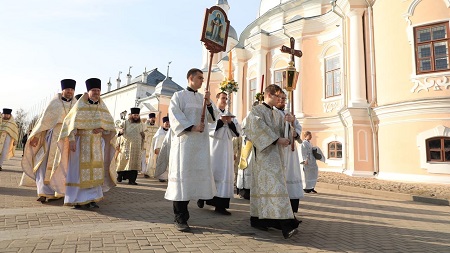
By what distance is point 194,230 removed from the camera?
3961mm

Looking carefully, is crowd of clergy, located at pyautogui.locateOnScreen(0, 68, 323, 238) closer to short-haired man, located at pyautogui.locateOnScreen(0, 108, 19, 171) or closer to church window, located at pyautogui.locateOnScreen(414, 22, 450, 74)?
short-haired man, located at pyautogui.locateOnScreen(0, 108, 19, 171)

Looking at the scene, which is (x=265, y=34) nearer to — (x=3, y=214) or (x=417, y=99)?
(x=417, y=99)

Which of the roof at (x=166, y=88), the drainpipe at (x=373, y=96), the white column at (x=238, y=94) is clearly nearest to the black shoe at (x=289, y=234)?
the drainpipe at (x=373, y=96)

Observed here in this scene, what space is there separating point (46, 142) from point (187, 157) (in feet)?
11.5

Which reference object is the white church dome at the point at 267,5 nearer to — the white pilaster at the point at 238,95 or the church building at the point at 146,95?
the white pilaster at the point at 238,95

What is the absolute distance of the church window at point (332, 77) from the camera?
54.5 feet

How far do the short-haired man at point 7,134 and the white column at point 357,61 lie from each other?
14.1 meters

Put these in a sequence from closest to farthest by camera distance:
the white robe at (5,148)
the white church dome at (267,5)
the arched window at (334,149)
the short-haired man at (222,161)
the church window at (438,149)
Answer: the short-haired man at (222,161)
the church window at (438,149)
the white robe at (5,148)
the arched window at (334,149)
the white church dome at (267,5)

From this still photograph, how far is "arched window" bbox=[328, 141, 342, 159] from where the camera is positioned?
52.2 feet

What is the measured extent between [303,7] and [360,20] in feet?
23.8

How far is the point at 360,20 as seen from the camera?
1429 centimetres

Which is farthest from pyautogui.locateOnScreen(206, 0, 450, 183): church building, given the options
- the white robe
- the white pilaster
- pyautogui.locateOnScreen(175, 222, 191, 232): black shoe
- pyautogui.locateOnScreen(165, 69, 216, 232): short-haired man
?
the white robe

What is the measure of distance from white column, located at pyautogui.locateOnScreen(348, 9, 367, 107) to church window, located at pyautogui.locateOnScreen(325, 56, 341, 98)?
213 centimetres

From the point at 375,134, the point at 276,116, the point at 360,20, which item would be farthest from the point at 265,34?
the point at 276,116
